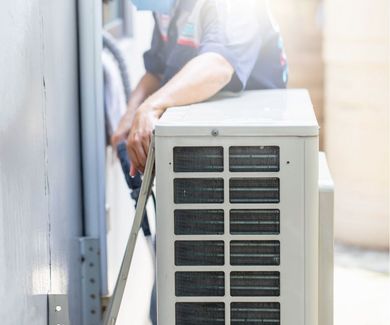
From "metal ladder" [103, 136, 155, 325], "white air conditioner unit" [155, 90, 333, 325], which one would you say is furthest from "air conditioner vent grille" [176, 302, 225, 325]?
"metal ladder" [103, 136, 155, 325]

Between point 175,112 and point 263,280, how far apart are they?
0.46m

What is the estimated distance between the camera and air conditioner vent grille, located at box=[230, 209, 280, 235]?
6.88 ft

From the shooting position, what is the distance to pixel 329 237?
2186 mm

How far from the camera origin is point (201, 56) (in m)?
2.64

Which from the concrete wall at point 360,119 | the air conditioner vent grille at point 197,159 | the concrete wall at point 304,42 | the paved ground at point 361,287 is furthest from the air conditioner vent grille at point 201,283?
the concrete wall at point 304,42

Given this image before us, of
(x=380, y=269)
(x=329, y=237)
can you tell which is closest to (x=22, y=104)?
(x=329, y=237)

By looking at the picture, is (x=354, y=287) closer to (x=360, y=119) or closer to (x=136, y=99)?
(x=360, y=119)

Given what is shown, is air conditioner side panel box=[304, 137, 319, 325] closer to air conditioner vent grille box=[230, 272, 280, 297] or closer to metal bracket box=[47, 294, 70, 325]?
air conditioner vent grille box=[230, 272, 280, 297]

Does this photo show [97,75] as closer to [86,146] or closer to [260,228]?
[86,146]

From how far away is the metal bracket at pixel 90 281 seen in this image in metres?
2.87

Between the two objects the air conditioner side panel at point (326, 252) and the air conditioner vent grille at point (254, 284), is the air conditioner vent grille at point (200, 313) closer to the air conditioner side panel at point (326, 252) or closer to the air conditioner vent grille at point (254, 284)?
the air conditioner vent grille at point (254, 284)

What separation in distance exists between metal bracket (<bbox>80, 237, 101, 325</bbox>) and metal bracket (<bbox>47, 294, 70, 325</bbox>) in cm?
43

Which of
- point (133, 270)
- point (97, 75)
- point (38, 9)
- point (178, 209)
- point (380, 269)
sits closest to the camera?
point (178, 209)

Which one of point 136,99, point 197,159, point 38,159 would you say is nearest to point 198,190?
point 197,159
